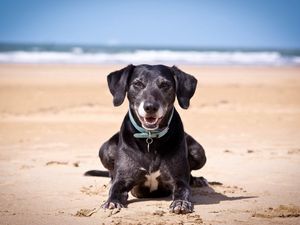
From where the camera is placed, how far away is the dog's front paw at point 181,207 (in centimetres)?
575

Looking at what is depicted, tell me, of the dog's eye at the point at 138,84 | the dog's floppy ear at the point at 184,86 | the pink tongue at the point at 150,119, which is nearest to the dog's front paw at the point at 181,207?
the pink tongue at the point at 150,119

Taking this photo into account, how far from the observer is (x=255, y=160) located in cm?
933

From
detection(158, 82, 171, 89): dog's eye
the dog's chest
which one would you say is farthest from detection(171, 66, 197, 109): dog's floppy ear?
the dog's chest

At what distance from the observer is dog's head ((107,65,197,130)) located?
240 inches

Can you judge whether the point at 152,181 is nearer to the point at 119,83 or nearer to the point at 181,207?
the point at 181,207

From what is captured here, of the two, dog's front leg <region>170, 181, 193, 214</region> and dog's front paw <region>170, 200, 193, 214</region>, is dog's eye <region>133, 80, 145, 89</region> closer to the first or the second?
dog's front leg <region>170, 181, 193, 214</region>

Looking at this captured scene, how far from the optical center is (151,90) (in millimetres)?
6281

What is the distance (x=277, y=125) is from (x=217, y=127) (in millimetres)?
1576

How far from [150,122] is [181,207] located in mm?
1012

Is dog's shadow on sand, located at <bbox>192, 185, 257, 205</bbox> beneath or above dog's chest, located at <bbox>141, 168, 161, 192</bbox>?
beneath

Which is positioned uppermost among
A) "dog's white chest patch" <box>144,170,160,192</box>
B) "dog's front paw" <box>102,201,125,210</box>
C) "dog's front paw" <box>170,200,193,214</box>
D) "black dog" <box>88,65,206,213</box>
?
"black dog" <box>88,65,206,213</box>

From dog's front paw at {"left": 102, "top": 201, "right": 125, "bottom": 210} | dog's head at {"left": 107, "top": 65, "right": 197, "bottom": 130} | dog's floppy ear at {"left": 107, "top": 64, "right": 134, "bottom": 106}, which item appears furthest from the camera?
dog's floppy ear at {"left": 107, "top": 64, "right": 134, "bottom": 106}

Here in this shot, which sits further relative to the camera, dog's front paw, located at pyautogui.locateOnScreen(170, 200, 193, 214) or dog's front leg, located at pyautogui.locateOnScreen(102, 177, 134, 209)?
dog's front leg, located at pyautogui.locateOnScreen(102, 177, 134, 209)

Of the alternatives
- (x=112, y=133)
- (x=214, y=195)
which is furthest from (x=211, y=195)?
(x=112, y=133)
